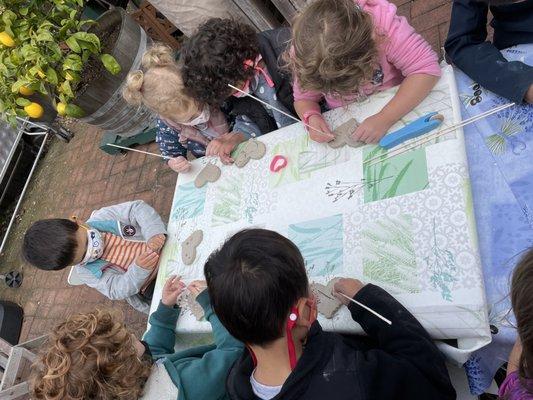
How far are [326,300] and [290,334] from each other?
25 cm

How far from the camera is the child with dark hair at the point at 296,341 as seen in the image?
1020 millimetres

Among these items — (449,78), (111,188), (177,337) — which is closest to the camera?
(449,78)

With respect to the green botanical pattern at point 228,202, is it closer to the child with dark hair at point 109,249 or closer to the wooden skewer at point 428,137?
the child with dark hair at point 109,249

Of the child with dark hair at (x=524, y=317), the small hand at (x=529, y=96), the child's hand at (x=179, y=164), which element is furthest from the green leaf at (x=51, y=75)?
the child with dark hair at (x=524, y=317)

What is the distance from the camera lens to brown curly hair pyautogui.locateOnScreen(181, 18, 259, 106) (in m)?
1.69

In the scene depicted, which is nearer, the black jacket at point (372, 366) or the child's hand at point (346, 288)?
the black jacket at point (372, 366)

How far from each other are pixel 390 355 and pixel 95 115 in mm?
2704

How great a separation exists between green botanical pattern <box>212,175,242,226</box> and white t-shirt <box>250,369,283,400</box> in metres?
0.73

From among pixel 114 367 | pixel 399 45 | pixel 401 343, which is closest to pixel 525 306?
pixel 401 343

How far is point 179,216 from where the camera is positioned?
1.96 metres

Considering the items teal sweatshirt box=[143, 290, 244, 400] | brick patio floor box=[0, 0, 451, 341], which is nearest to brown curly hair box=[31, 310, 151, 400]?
teal sweatshirt box=[143, 290, 244, 400]

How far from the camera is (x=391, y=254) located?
4.07 feet

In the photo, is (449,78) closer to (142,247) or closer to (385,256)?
(385,256)

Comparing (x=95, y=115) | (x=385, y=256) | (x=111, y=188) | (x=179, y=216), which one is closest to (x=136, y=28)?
(x=95, y=115)
